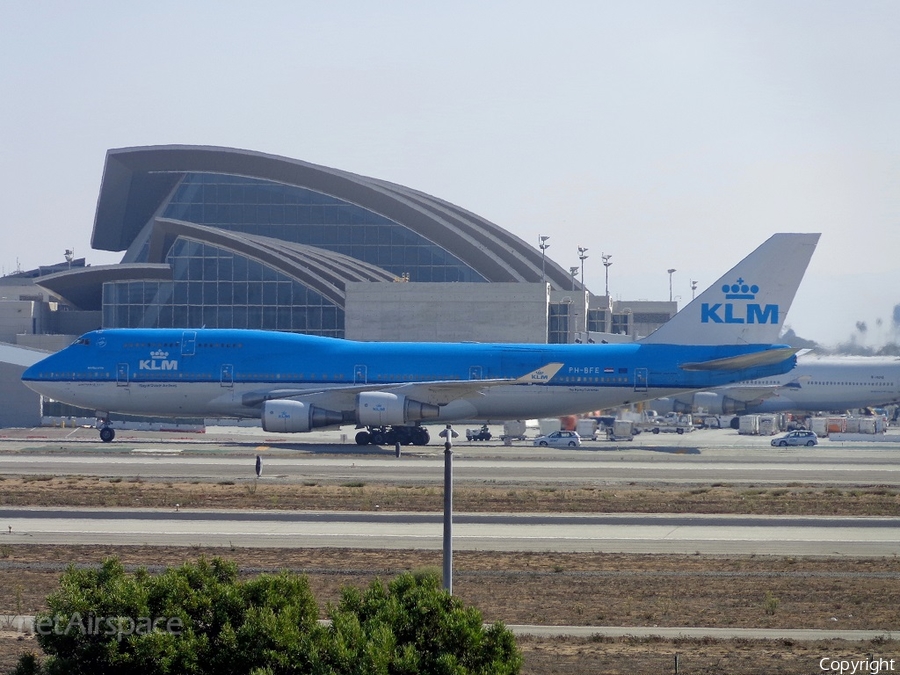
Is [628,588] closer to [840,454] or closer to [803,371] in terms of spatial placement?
[840,454]

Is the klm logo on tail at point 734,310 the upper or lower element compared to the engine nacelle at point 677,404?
upper

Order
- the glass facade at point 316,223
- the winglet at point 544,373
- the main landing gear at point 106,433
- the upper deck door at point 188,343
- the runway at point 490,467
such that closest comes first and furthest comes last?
the runway at point 490,467 → the winglet at point 544,373 → the upper deck door at point 188,343 → the main landing gear at point 106,433 → the glass facade at point 316,223

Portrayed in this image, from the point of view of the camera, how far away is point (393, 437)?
52.2 meters

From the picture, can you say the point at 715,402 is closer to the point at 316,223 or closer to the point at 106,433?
the point at 316,223

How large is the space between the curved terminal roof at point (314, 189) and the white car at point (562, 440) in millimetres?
45169

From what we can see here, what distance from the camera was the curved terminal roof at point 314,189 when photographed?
101500 mm

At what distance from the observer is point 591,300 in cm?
11569

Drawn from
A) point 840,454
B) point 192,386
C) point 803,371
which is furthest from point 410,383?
point 803,371

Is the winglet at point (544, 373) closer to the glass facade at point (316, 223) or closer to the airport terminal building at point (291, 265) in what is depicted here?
the airport terminal building at point (291, 265)

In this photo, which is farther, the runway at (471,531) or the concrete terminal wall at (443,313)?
the concrete terminal wall at (443,313)

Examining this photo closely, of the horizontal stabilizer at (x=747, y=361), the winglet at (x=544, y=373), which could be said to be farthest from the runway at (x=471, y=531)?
the horizontal stabilizer at (x=747, y=361)

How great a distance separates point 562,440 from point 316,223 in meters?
51.0

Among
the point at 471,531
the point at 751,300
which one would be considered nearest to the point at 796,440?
the point at 751,300

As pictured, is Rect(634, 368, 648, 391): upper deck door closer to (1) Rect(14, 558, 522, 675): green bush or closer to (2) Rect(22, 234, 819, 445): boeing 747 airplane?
(2) Rect(22, 234, 819, 445): boeing 747 airplane
